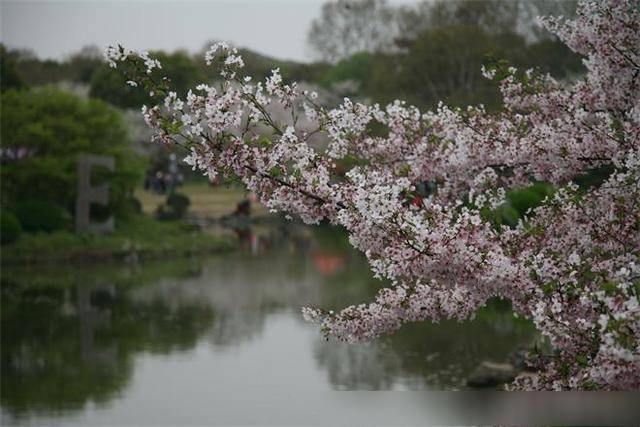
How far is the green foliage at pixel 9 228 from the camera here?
80.1 ft

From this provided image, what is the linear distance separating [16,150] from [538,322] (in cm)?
2538

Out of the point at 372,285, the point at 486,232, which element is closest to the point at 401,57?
the point at 372,285

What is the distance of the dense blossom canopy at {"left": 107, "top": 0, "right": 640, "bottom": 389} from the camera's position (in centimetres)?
468

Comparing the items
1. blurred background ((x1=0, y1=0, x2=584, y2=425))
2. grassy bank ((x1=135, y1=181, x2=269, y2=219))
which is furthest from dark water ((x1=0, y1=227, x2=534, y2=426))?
grassy bank ((x1=135, y1=181, x2=269, y2=219))

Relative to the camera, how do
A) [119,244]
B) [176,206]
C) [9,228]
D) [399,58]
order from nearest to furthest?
[9,228] < [119,244] < [176,206] < [399,58]

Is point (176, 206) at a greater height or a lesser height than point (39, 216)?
greater

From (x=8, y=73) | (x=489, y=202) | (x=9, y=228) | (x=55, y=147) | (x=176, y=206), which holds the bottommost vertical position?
(x=489, y=202)

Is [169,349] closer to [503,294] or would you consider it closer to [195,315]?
[195,315]

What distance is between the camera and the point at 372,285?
1934cm

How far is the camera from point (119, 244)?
2595 cm

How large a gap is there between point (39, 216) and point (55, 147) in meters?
2.46

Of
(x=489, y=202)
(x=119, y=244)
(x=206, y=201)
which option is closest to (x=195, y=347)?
(x=489, y=202)

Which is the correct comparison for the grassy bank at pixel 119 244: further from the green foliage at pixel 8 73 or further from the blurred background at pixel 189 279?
the green foliage at pixel 8 73

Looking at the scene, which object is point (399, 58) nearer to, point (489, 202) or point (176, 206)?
point (176, 206)
